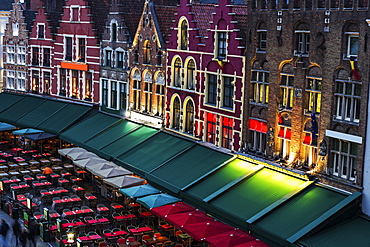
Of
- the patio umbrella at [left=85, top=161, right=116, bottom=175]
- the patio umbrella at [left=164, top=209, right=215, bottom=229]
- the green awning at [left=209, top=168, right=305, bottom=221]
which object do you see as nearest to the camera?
the green awning at [left=209, top=168, right=305, bottom=221]

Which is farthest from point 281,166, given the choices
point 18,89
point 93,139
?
point 18,89

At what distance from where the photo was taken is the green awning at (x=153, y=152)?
1275 inches

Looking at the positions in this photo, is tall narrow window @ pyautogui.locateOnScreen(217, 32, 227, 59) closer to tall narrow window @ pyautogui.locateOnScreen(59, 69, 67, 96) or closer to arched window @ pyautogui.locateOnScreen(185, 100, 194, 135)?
arched window @ pyautogui.locateOnScreen(185, 100, 194, 135)

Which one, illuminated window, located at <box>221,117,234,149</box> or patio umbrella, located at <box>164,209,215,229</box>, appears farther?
illuminated window, located at <box>221,117,234,149</box>

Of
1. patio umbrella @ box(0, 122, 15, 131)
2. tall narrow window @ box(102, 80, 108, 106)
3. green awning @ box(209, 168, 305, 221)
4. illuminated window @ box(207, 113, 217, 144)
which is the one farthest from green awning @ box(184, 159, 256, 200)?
patio umbrella @ box(0, 122, 15, 131)

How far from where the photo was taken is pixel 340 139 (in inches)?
957

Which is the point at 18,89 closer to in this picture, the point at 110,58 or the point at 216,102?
the point at 110,58

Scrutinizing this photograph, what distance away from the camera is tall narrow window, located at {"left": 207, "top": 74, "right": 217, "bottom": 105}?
32.3m

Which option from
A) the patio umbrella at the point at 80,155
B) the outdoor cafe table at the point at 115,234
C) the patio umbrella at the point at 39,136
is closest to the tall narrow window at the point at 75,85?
the patio umbrella at the point at 39,136

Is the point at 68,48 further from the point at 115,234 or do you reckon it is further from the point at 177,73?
the point at 115,234

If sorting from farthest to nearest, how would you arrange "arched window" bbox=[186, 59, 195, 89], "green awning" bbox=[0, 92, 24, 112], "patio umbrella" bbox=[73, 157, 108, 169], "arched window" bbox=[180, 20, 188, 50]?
"green awning" bbox=[0, 92, 24, 112] < "arched window" bbox=[180, 20, 188, 50] < "patio umbrella" bbox=[73, 157, 108, 169] < "arched window" bbox=[186, 59, 195, 89]

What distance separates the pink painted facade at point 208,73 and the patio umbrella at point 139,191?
15.1 ft

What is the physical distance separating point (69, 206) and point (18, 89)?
21889 mm

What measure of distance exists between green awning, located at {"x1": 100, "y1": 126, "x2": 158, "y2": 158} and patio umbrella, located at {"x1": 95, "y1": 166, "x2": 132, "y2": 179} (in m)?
2.53
